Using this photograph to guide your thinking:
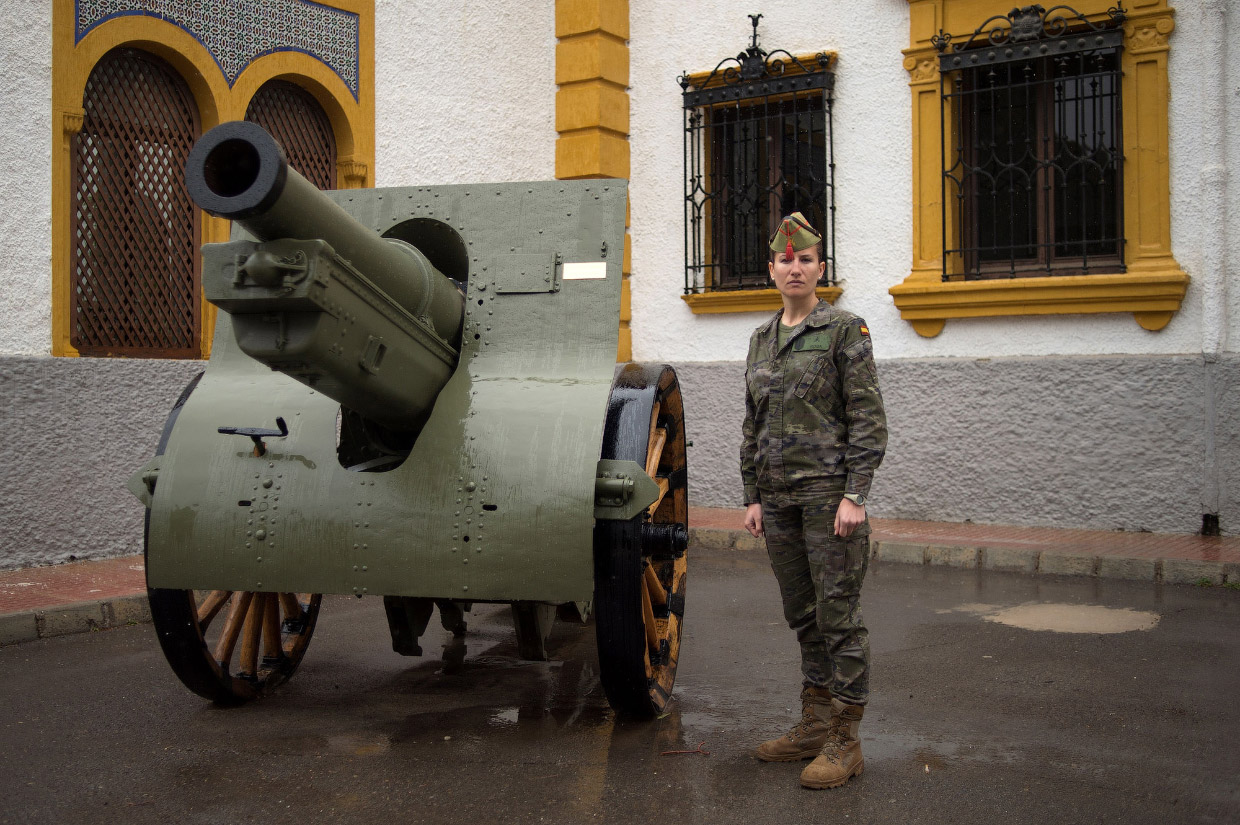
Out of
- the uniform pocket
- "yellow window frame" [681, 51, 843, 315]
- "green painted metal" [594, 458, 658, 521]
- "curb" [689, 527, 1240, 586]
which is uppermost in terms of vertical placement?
"yellow window frame" [681, 51, 843, 315]

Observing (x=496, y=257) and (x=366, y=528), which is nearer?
(x=366, y=528)

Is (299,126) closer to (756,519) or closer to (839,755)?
(756,519)

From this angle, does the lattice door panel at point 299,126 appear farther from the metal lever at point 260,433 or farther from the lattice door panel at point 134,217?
the metal lever at point 260,433

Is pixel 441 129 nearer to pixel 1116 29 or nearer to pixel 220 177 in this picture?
pixel 1116 29

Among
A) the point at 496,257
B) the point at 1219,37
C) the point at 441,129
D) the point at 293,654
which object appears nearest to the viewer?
the point at 496,257

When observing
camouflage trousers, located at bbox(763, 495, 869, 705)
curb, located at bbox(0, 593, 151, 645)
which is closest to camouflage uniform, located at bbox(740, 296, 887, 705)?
camouflage trousers, located at bbox(763, 495, 869, 705)

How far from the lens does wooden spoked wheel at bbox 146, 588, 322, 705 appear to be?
4.08 meters

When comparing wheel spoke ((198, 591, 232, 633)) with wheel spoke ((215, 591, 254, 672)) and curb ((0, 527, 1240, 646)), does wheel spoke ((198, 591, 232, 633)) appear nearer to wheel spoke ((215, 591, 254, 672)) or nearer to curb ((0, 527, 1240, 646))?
wheel spoke ((215, 591, 254, 672))

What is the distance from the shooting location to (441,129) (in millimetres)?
9805

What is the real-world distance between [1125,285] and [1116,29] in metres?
1.82

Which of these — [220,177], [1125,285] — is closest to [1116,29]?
[1125,285]

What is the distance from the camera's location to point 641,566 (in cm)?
372

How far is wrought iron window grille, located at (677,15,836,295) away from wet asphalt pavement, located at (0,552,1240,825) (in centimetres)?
473

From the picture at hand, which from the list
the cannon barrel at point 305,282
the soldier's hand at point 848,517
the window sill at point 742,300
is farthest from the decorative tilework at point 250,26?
the soldier's hand at point 848,517
